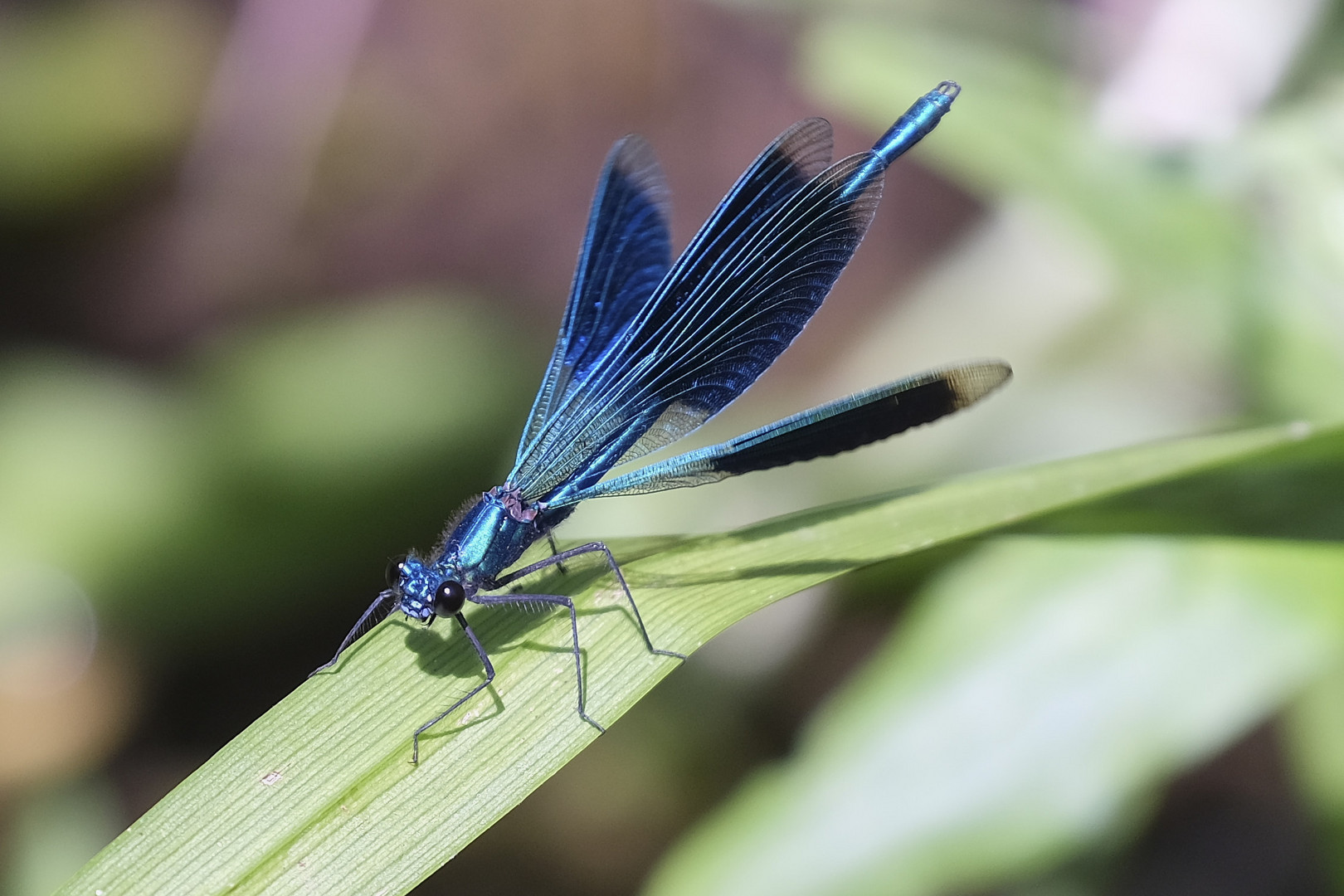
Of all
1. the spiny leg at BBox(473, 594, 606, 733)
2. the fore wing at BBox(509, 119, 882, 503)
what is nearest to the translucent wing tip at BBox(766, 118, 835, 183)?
the fore wing at BBox(509, 119, 882, 503)

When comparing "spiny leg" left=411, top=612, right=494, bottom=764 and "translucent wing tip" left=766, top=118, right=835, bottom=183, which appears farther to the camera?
"translucent wing tip" left=766, top=118, right=835, bottom=183

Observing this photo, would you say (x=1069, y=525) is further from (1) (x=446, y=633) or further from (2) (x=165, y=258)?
(2) (x=165, y=258)

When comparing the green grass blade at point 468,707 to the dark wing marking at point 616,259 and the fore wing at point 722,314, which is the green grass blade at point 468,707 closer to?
the fore wing at point 722,314

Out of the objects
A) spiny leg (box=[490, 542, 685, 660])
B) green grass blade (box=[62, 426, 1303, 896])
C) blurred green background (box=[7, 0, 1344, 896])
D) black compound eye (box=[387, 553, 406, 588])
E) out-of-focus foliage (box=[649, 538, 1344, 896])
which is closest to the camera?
green grass blade (box=[62, 426, 1303, 896])

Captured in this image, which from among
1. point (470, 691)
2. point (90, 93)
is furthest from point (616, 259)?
point (90, 93)

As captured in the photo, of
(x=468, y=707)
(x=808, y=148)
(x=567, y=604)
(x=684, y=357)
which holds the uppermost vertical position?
(x=808, y=148)

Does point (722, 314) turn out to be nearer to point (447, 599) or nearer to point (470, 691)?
point (447, 599)

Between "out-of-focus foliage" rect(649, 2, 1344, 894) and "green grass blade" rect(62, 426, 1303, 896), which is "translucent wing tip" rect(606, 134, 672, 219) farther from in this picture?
"green grass blade" rect(62, 426, 1303, 896)

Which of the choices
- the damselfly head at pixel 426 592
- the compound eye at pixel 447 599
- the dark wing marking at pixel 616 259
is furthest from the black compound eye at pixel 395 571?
the dark wing marking at pixel 616 259
